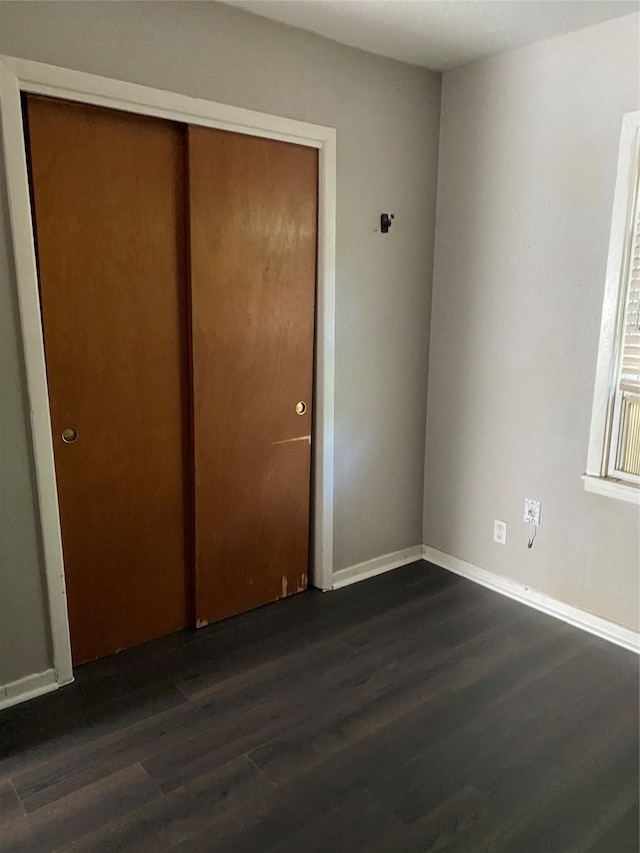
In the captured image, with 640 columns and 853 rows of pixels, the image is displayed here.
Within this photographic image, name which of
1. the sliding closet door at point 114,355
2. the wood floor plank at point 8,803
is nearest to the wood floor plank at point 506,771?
the wood floor plank at point 8,803

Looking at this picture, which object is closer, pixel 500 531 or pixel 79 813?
pixel 79 813

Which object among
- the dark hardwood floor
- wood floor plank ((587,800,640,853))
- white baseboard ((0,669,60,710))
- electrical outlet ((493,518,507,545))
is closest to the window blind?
electrical outlet ((493,518,507,545))

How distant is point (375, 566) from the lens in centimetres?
321

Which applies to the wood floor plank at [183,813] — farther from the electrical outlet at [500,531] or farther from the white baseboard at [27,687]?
the electrical outlet at [500,531]

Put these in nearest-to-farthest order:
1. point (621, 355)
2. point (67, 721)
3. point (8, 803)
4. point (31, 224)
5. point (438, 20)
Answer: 1. point (8, 803)
2. point (31, 224)
3. point (67, 721)
4. point (438, 20)
5. point (621, 355)

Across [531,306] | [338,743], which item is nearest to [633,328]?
[531,306]

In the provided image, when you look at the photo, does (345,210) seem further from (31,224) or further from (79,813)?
(79,813)

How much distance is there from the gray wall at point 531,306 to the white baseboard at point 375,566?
238mm

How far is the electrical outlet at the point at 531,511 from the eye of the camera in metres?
2.83

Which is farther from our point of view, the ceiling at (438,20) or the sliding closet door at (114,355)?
the ceiling at (438,20)

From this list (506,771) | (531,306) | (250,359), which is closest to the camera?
(506,771)

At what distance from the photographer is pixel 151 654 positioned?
2482mm

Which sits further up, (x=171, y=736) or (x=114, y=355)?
(x=114, y=355)

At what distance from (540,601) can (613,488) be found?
67 centimetres
